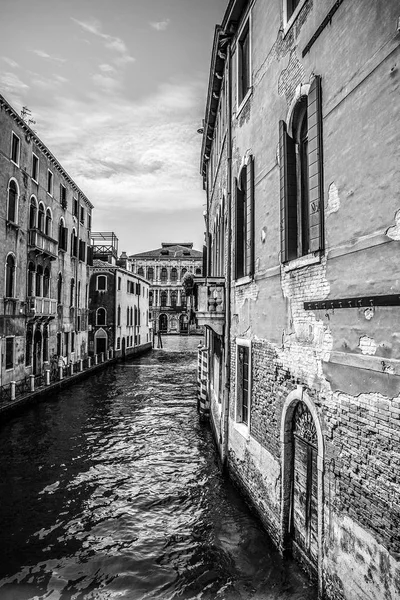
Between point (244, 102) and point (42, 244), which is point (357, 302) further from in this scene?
point (42, 244)

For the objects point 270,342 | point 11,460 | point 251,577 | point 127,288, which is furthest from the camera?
point 127,288

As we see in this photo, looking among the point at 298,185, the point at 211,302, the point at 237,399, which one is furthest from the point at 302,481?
the point at 211,302

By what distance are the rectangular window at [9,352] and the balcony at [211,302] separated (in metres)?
9.62

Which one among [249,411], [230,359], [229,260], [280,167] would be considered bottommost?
[249,411]

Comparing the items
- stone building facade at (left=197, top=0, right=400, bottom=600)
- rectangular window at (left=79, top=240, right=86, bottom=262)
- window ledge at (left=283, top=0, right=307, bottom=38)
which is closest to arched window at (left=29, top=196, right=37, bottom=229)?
rectangular window at (left=79, top=240, right=86, bottom=262)

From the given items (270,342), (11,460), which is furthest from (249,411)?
(11,460)

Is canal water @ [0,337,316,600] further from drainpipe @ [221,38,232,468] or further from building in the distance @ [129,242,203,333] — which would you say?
building in the distance @ [129,242,203,333]

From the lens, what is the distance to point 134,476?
9078 millimetres

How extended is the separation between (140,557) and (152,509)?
1.50m

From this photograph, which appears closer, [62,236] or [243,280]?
[243,280]

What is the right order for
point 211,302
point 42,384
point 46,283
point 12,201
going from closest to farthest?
point 211,302
point 12,201
point 42,384
point 46,283

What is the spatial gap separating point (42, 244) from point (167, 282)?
46044 mm

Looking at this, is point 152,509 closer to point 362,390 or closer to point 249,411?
point 249,411

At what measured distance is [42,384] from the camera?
17859 mm
